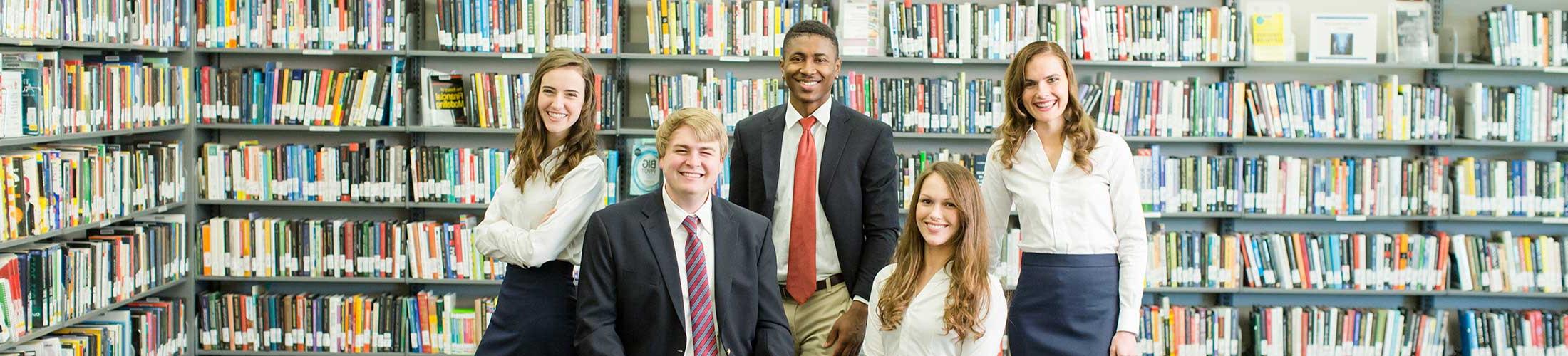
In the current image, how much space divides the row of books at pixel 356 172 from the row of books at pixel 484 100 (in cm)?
A: 12

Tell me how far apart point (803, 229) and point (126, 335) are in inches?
111

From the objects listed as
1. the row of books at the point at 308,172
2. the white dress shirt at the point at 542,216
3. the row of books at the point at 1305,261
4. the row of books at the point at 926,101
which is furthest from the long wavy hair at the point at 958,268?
the row of books at the point at 308,172

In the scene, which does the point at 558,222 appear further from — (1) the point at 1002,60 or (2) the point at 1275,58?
(2) the point at 1275,58

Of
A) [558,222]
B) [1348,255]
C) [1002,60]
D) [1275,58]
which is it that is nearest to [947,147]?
[1002,60]

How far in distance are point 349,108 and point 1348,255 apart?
3913 millimetres

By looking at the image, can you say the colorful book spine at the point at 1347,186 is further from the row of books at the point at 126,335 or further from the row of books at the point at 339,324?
the row of books at the point at 126,335

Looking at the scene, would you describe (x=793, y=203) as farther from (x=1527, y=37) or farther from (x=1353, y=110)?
(x=1527, y=37)

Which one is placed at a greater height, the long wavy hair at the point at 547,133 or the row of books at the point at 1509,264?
the long wavy hair at the point at 547,133

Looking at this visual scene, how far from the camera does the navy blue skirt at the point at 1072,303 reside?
2.59m

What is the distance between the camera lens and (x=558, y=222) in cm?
253

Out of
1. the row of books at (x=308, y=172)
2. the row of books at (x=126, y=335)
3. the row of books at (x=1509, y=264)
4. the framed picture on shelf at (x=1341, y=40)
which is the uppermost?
the framed picture on shelf at (x=1341, y=40)

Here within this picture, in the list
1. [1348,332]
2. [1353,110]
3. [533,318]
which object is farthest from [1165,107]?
[533,318]

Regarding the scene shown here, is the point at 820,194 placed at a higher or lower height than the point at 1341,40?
lower

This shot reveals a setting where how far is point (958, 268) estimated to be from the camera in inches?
99.0
